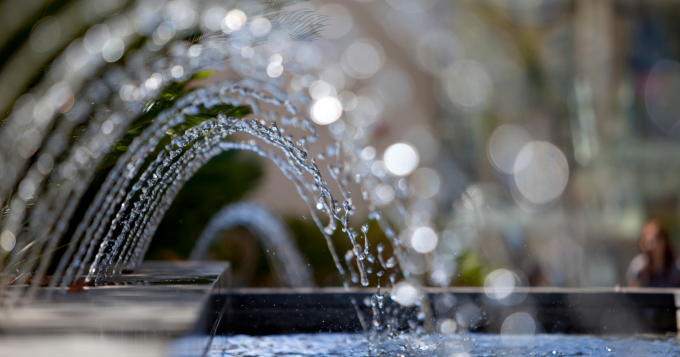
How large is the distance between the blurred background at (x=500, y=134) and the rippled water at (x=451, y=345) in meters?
2.17

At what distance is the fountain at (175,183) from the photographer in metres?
2.35

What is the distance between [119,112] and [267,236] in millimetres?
4379

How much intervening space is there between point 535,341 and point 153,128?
1.94 m

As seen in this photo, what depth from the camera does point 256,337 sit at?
2867 millimetres

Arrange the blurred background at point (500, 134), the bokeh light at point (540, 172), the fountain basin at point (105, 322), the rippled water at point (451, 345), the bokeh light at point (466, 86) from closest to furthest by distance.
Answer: the fountain basin at point (105, 322)
the rippled water at point (451, 345)
the blurred background at point (500, 134)
the bokeh light at point (540, 172)
the bokeh light at point (466, 86)

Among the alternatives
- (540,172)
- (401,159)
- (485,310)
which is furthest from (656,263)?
(401,159)

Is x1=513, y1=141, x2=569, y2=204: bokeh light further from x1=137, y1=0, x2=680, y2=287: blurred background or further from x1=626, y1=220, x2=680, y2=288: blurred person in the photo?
x1=626, y1=220, x2=680, y2=288: blurred person

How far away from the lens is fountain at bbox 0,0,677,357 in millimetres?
2354

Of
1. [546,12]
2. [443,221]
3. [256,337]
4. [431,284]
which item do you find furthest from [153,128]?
[443,221]

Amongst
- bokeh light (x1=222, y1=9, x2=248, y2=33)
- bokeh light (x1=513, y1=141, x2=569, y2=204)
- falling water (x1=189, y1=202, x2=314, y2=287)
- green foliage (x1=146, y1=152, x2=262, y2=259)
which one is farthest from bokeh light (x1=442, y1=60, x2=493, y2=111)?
bokeh light (x1=222, y1=9, x2=248, y2=33)

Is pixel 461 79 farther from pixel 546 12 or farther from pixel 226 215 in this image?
pixel 226 215

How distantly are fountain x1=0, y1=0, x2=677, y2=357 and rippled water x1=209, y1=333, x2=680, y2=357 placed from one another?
0.06 ft

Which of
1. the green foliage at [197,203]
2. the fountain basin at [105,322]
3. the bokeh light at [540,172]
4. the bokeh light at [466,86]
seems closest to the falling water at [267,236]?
the green foliage at [197,203]

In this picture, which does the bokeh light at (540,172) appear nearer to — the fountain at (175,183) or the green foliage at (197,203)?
the green foliage at (197,203)
